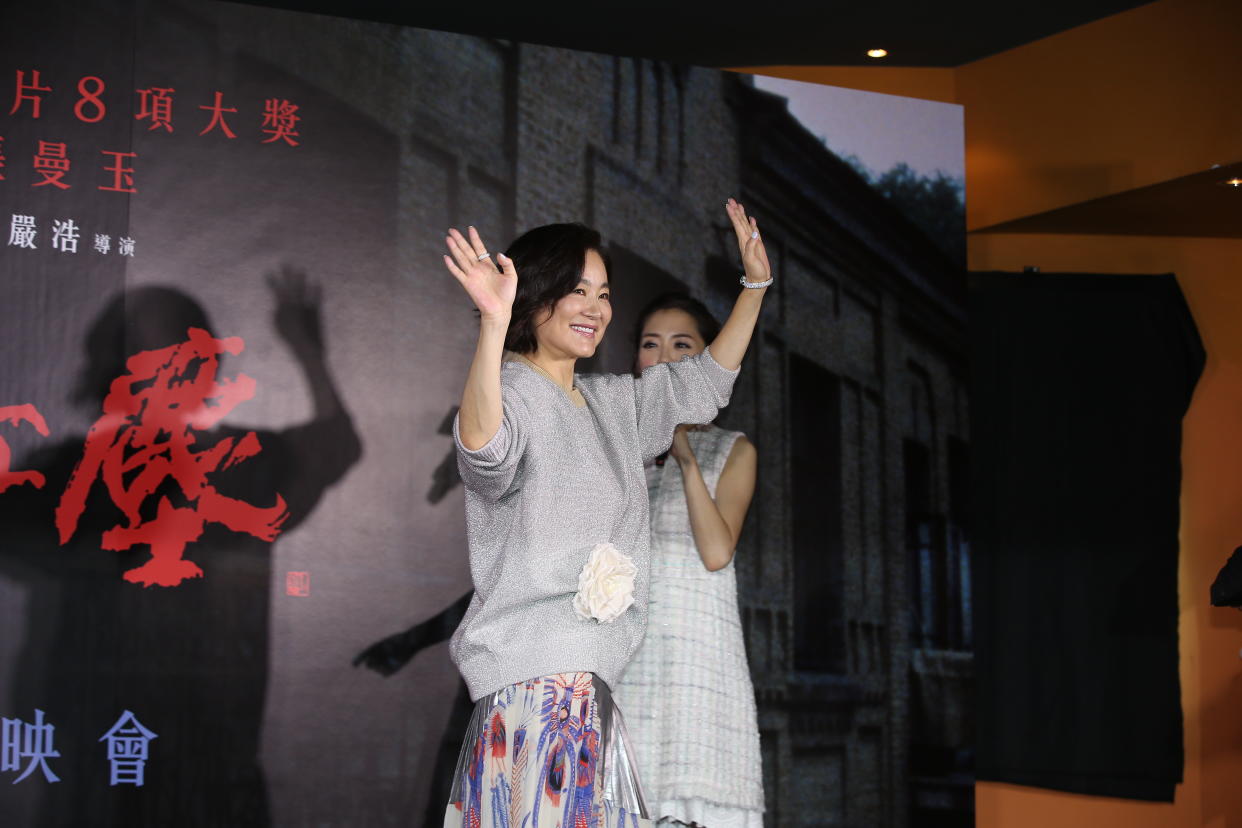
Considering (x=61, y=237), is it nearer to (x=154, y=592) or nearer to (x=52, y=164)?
(x=52, y=164)

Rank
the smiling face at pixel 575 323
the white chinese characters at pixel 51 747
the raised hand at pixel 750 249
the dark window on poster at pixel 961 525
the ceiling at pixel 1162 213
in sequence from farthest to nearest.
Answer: the dark window on poster at pixel 961 525 → the ceiling at pixel 1162 213 → the white chinese characters at pixel 51 747 → the raised hand at pixel 750 249 → the smiling face at pixel 575 323

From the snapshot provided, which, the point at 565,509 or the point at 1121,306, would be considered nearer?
the point at 565,509

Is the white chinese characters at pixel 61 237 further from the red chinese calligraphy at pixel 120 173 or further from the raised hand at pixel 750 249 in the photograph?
the raised hand at pixel 750 249

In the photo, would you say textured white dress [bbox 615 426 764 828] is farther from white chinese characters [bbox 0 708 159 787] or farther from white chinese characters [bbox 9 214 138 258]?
white chinese characters [bbox 9 214 138 258]

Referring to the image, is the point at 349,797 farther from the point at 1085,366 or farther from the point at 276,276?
the point at 1085,366

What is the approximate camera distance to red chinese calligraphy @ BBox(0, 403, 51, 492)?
3.17 metres

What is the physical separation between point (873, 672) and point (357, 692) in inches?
69.4

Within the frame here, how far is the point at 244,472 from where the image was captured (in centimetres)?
337

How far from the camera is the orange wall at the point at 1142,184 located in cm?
433

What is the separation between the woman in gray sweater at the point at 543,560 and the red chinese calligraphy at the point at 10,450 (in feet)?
5.35

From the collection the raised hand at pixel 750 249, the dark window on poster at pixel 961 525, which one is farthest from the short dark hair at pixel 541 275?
the dark window on poster at pixel 961 525

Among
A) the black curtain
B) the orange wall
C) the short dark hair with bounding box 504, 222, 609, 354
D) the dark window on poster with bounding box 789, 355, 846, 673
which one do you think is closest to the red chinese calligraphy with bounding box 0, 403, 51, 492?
the short dark hair with bounding box 504, 222, 609, 354

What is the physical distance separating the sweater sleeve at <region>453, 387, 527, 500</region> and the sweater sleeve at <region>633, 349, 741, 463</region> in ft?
1.13

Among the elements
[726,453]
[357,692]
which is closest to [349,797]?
[357,692]
